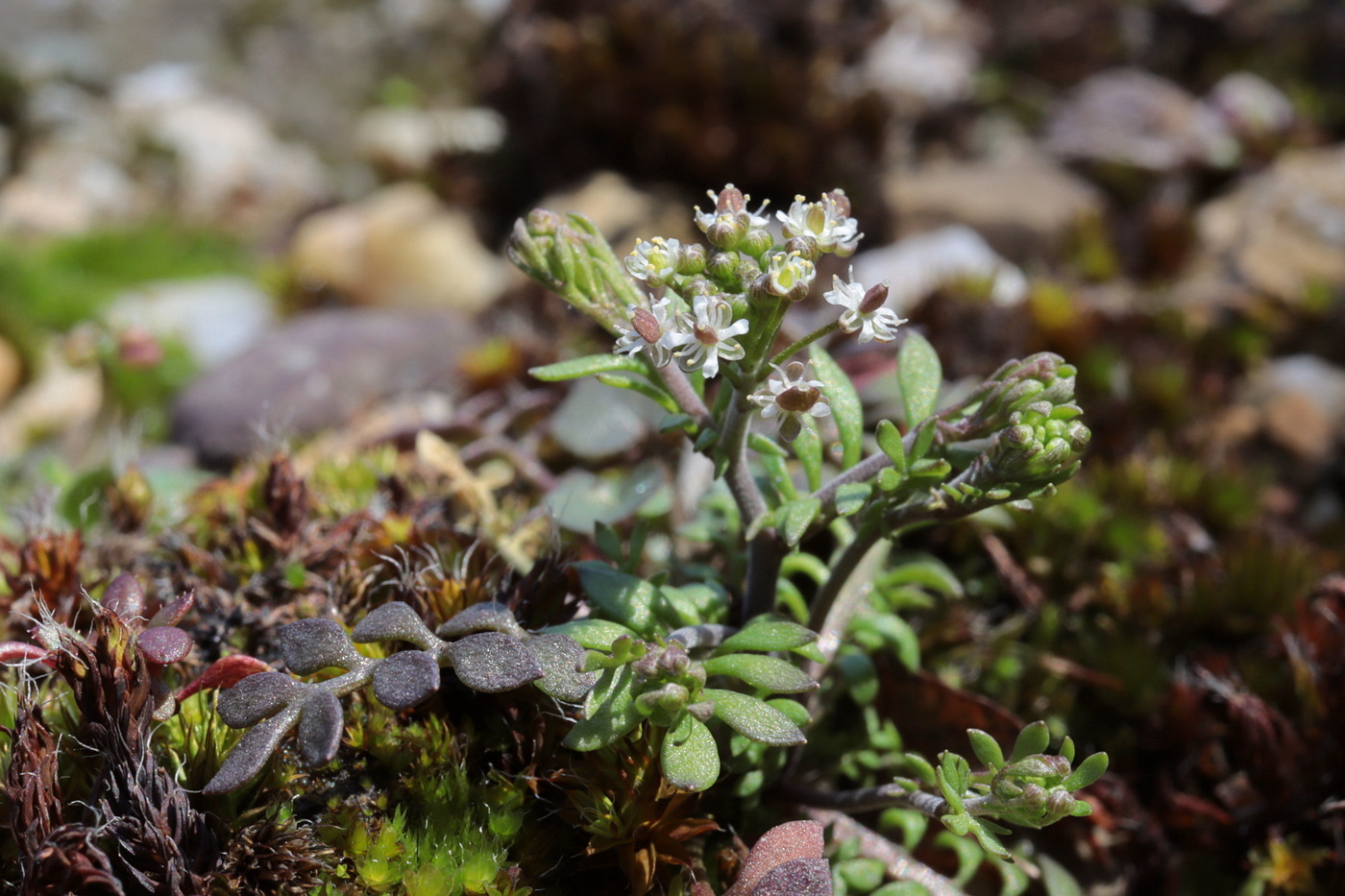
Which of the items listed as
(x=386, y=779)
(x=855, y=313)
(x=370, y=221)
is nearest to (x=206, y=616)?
(x=386, y=779)

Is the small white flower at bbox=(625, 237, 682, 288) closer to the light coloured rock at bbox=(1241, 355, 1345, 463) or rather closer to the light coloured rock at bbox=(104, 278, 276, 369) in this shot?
the light coloured rock at bbox=(1241, 355, 1345, 463)

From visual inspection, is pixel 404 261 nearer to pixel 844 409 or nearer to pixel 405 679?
pixel 844 409

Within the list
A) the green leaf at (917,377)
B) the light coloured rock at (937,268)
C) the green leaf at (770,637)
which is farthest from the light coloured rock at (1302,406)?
the green leaf at (770,637)

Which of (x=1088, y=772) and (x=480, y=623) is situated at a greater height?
(x=480, y=623)

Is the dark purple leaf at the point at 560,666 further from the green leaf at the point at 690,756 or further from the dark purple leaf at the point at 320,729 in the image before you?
the dark purple leaf at the point at 320,729

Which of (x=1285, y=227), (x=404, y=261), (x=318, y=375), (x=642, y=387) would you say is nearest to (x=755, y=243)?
(x=642, y=387)

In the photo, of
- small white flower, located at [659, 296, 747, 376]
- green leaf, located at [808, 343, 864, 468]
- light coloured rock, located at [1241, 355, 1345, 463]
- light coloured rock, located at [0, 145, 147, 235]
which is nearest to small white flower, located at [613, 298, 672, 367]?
small white flower, located at [659, 296, 747, 376]

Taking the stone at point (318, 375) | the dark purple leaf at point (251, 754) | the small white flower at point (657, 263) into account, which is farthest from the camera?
the stone at point (318, 375)
